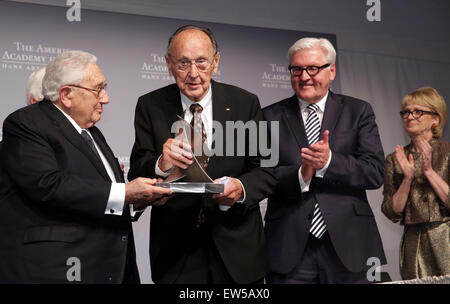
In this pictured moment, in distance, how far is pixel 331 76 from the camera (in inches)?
129

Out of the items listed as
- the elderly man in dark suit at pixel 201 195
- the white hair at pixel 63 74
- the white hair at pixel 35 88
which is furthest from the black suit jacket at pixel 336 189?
the white hair at pixel 35 88

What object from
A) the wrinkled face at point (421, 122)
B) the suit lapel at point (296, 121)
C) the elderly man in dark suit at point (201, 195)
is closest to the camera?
the elderly man in dark suit at point (201, 195)

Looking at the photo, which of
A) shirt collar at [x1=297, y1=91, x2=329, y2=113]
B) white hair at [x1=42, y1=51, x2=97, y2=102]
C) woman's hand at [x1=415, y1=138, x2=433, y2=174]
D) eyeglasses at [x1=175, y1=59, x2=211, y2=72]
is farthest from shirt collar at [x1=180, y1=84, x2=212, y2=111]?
woman's hand at [x1=415, y1=138, x2=433, y2=174]

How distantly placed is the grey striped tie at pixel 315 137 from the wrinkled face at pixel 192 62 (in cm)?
67

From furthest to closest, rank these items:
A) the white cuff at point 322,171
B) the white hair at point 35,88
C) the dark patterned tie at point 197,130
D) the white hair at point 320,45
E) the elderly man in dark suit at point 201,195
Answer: the white hair at point 35,88 → the white hair at point 320,45 → the white cuff at point 322,171 → the elderly man in dark suit at point 201,195 → the dark patterned tie at point 197,130

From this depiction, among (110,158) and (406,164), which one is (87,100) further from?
(406,164)

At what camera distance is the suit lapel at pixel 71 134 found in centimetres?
263

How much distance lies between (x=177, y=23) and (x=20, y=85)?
155cm

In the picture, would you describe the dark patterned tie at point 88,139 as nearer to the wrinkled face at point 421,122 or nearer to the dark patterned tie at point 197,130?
the dark patterned tie at point 197,130

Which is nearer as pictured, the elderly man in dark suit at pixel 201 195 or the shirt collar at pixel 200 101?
the elderly man in dark suit at pixel 201 195

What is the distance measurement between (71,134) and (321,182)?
1.32 meters

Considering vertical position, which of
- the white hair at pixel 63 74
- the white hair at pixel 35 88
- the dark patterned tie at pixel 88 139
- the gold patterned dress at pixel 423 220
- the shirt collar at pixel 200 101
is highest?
the white hair at pixel 35 88

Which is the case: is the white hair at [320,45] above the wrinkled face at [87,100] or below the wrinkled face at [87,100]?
above
